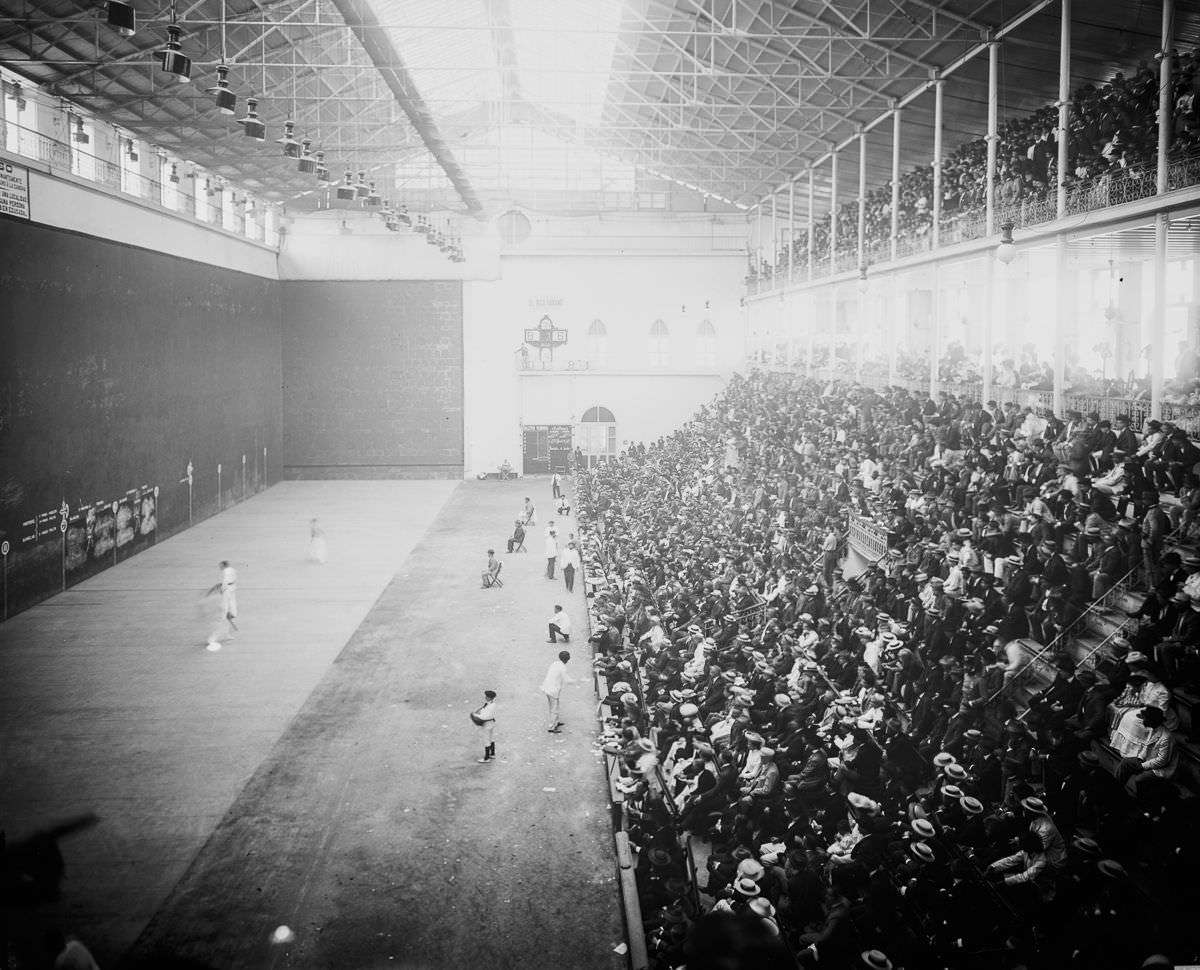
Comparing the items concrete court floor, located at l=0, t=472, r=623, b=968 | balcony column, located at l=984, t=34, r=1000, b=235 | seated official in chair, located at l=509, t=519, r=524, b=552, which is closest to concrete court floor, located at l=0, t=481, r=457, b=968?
concrete court floor, located at l=0, t=472, r=623, b=968

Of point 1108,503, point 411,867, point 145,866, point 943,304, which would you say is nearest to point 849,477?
point 1108,503

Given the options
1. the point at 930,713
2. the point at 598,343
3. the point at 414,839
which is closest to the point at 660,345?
the point at 598,343

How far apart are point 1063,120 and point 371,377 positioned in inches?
1110

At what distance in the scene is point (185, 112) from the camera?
2570cm

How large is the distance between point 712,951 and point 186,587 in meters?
20.5

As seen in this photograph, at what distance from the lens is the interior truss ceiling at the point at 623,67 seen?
19266 millimetres

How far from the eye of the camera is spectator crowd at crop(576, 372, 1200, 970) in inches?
272

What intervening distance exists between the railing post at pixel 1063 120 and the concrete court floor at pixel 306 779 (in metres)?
11.4

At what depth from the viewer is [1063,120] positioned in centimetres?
1684

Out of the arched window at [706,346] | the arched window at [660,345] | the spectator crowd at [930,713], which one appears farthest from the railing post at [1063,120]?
the arched window at [660,345]

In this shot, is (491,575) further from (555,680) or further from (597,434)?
(597,434)

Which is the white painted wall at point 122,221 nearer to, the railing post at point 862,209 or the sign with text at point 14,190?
the sign with text at point 14,190

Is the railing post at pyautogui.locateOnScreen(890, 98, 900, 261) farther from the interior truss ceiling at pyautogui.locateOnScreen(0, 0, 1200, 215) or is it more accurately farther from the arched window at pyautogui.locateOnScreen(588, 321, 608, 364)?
the arched window at pyautogui.locateOnScreen(588, 321, 608, 364)

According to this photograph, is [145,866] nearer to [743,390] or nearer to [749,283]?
[743,390]
